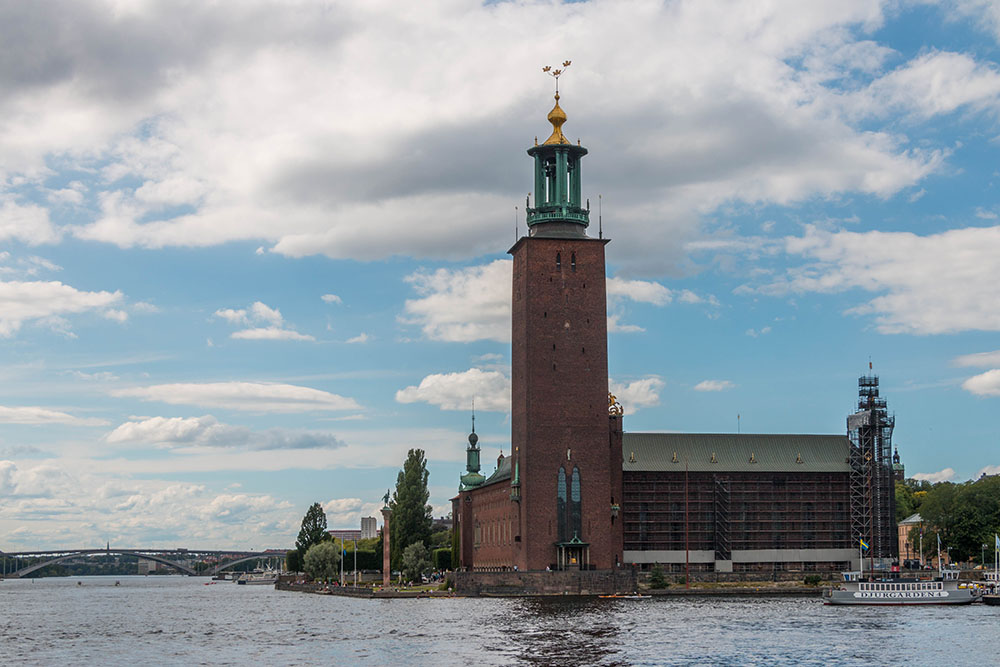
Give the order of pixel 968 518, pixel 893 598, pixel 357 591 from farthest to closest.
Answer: pixel 968 518
pixel 357 591
pixel 893 598

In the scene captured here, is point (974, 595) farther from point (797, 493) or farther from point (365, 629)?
point (365, 629)

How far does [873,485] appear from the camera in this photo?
127m

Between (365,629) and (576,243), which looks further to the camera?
(576,243)

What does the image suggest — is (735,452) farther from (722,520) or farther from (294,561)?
(294,561)

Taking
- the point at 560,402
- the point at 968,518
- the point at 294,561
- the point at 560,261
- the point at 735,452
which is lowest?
the point at 294,561

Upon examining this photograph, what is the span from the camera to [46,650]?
2569 inches

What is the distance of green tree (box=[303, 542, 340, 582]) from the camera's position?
153 m

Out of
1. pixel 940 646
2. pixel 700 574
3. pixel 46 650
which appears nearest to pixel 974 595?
pixel 700 574

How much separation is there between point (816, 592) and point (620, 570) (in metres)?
17.9

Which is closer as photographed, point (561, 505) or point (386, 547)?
point (561, 505)

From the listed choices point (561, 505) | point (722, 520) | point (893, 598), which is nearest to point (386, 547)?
point (561, 505)

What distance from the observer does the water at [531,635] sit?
56219 millimetres

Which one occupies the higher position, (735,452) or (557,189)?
(557,189)

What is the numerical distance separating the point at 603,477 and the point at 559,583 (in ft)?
37.3
